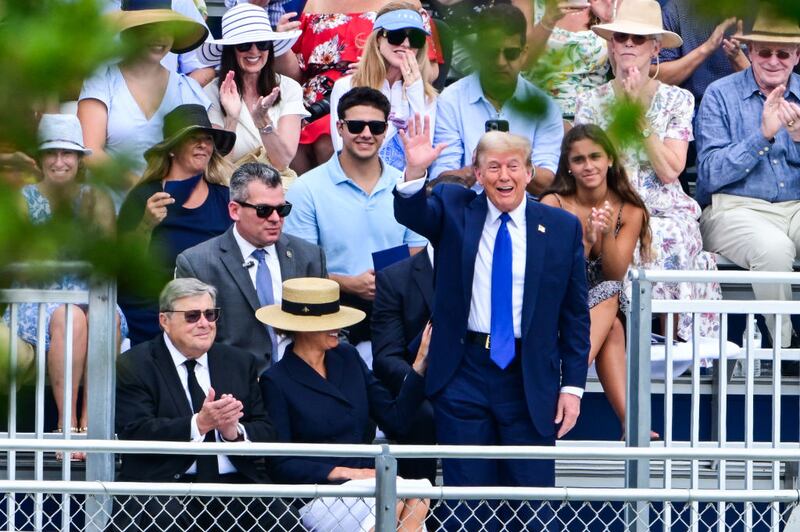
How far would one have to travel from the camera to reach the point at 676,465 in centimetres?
652

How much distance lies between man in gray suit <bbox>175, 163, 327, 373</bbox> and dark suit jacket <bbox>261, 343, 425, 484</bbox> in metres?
0.28

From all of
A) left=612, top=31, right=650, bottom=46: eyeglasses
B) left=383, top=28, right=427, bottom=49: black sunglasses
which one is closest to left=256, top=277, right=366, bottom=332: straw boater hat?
left=383, top=28, right=427, bottom=49: black sunglasses

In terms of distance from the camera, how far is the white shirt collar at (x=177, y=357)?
578 cm

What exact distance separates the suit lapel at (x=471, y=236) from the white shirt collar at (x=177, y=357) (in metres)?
1.03

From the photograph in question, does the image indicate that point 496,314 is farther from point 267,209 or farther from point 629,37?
point 629,37

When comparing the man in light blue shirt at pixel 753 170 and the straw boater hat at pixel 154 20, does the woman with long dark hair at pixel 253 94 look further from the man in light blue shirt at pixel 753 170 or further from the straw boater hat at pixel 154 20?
the straw boater hat at pixel 154 20

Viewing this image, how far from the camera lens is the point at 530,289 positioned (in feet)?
19.0

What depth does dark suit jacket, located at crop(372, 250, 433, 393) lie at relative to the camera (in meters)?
6.32

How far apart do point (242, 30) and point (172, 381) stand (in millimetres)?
2043

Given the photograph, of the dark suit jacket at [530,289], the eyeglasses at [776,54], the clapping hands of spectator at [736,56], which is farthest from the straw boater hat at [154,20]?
the clapping hands of spectator at [736,56]

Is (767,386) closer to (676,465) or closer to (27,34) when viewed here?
(676,465)

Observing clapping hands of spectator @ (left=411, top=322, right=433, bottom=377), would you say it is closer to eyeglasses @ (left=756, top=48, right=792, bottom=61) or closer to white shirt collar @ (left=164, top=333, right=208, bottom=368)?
white shirt collar @ (left=164, top=333, right=208, bottom=368)

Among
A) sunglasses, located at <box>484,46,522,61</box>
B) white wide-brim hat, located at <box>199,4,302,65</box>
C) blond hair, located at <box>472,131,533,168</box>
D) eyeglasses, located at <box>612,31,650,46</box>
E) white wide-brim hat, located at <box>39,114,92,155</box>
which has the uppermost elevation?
white wide-brim hat, located at <box>199,4,302,65</box>

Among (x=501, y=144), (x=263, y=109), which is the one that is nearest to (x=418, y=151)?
(x=501, y=144)
